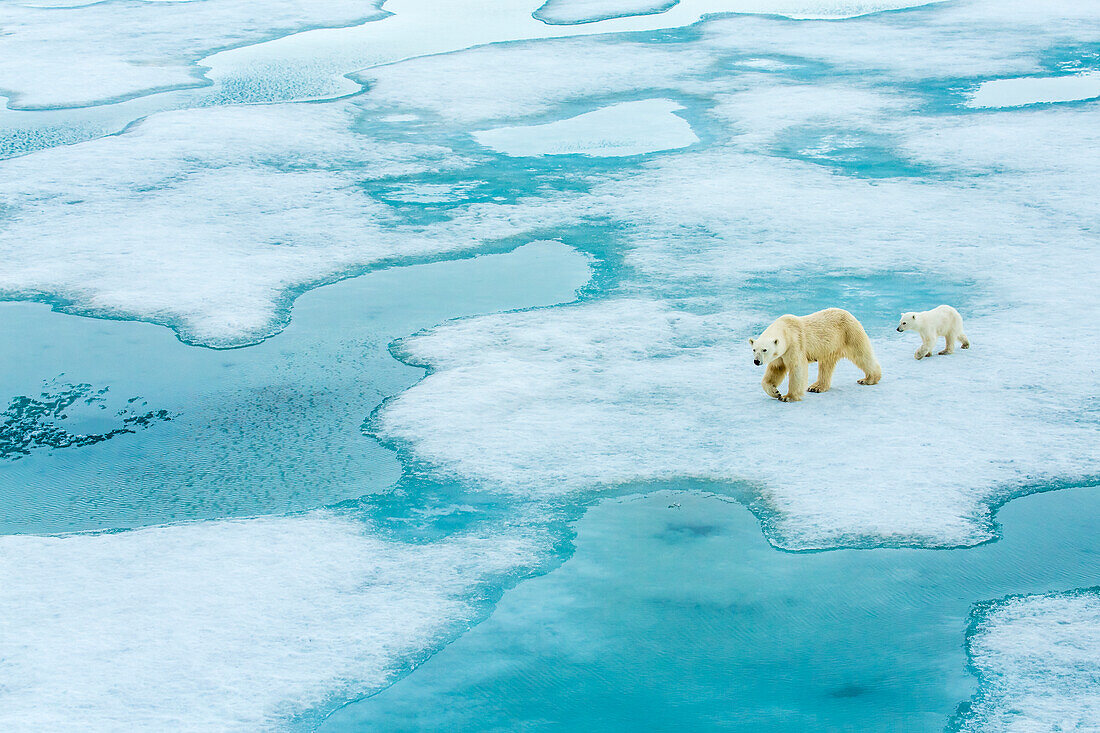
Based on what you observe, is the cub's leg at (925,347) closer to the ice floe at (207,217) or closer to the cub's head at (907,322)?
the cub's head at (907,322)

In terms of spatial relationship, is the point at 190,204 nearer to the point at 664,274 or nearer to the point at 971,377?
the point at 664,274

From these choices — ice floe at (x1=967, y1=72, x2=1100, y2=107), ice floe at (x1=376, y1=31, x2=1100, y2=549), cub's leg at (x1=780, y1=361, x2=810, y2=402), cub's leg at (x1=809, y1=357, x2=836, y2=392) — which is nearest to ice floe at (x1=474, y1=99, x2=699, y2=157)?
ice floe at (x1=376, y1=31, x2=1100, y2=549)

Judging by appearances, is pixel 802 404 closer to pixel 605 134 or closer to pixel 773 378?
pixel 773 378

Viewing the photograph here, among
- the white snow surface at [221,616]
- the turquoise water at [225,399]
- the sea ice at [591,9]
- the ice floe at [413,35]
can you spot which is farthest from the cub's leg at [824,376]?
the sea ice at [591,9]

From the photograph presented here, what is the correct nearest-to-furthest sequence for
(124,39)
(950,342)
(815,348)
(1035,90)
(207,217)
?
1. (815,348)
2. (950,342)
3. (207,217)
4. (1035,90)
5. (124,39)

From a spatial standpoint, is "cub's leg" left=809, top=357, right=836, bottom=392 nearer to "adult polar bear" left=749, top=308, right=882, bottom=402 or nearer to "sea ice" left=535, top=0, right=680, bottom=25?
"adult polar bear" left=749, top=308, right=882, bottom=402

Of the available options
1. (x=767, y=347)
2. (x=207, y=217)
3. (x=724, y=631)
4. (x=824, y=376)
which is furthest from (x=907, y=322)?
(x=207, y=217)
